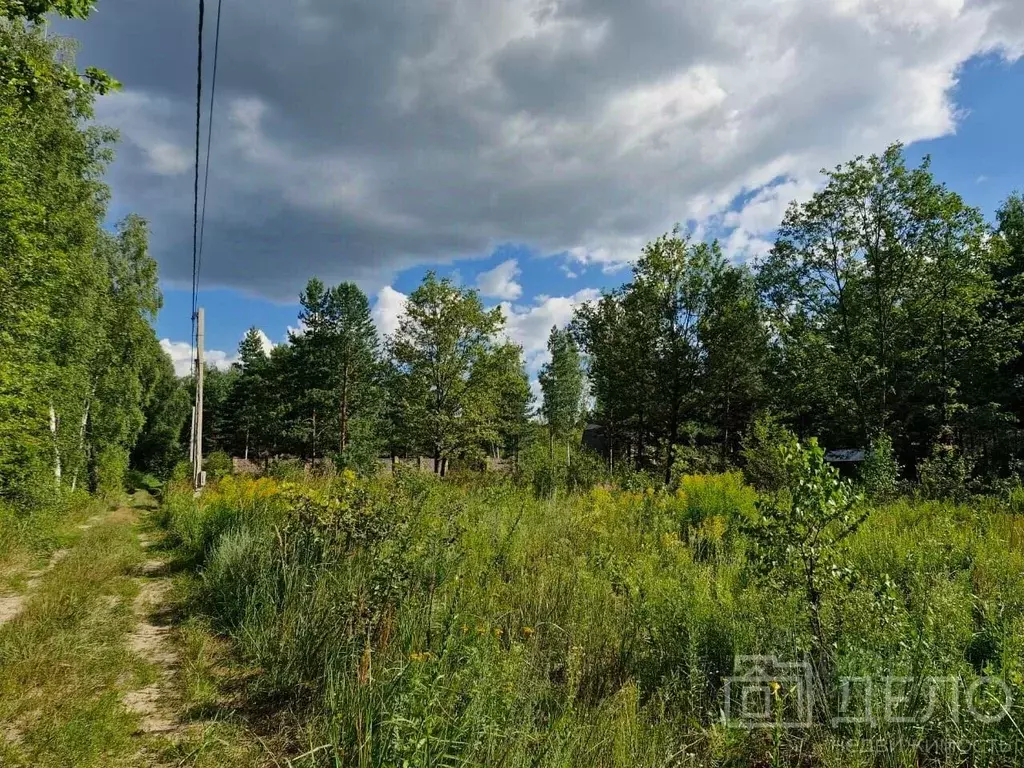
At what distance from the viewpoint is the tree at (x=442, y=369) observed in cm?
2350

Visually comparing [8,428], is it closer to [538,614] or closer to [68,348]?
[68,348]

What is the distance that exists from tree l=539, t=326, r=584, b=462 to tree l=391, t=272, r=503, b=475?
11111 millimetres

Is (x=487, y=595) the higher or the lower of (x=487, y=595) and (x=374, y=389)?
the lower

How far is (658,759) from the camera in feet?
7.95

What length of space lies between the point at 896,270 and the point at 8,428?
Result: 908 inches

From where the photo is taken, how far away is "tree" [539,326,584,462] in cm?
3462

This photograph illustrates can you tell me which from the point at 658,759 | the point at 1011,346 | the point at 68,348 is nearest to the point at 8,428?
the point at 68,348

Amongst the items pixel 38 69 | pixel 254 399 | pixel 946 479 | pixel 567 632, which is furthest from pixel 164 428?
pixel 946 479

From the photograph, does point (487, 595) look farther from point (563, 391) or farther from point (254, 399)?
point (254, 399)

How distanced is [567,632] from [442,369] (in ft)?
66.7

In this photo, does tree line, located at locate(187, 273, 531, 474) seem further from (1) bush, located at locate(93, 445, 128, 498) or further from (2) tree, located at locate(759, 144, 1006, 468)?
(2) tree, located at locate(759, 144, 1006, 468)

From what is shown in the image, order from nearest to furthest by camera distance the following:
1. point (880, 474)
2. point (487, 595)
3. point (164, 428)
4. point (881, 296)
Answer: point (487, 595) < point (880, 474) < point (881, 296) < point (164, 428)

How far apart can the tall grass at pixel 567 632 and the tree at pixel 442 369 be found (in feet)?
56.1

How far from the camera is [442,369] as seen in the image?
23.5 metres
